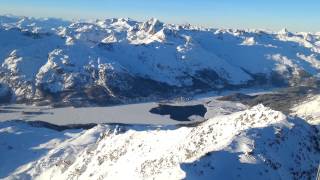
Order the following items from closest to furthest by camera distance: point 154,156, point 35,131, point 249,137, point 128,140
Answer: point 249,137 → point 154,156 → point 128,140 → point 35,131

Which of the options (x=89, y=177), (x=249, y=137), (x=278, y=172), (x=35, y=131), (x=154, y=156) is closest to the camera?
(x=278, y=172)

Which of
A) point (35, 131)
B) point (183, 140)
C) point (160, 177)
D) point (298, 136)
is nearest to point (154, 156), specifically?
point (183, 140)

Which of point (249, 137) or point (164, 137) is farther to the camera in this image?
point (164, 137)

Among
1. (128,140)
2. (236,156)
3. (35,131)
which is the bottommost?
(35,131)

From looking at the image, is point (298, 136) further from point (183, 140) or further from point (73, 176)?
point (73, 176)

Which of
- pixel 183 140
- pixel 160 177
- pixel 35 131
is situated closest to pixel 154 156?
pixel 183 140

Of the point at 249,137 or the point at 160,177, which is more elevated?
the point at 249,137

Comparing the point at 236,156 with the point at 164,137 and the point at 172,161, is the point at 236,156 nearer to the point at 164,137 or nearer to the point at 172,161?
the point at 172,161
